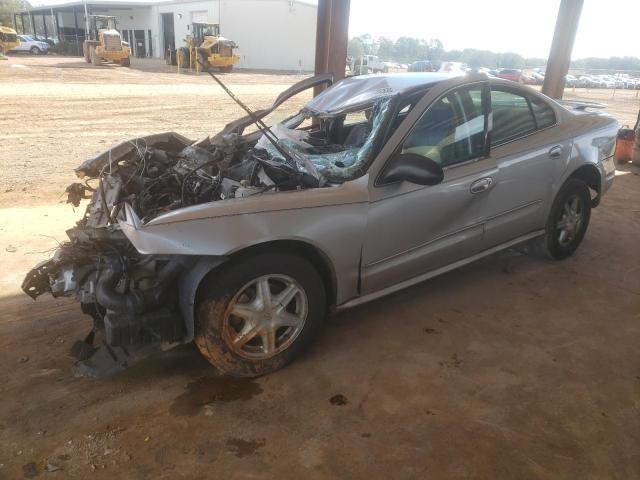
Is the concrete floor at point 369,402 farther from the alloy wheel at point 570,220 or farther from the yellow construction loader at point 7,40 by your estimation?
the yellow construction loader at point 7,40

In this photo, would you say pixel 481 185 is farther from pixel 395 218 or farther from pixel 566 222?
pixel 566 222

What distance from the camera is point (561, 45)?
8.86 meters

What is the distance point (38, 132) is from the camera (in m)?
10.8

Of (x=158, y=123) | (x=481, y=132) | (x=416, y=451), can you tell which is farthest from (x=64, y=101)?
(x=416, y=451)

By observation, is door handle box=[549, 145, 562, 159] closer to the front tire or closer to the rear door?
the rear door

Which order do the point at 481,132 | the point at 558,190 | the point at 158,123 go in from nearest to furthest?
1. the point at 481,132
2. the point at 558,190
3. the point at 158,123

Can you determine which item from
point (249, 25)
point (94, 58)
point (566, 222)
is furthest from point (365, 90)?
point (249, 25)

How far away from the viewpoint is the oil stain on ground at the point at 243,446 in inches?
96.7

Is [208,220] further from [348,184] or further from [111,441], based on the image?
[111,441]

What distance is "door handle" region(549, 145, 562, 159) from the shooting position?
4.18 metres

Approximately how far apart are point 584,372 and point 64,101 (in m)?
15.6

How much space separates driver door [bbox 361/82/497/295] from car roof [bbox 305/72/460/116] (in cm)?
25

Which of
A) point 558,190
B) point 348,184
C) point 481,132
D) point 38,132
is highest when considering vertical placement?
point 481,132

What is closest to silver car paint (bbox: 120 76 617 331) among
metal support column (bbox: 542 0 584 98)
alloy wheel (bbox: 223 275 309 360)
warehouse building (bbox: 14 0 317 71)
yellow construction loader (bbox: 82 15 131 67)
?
alloy wheel (bbox: 223 275 309 360)
